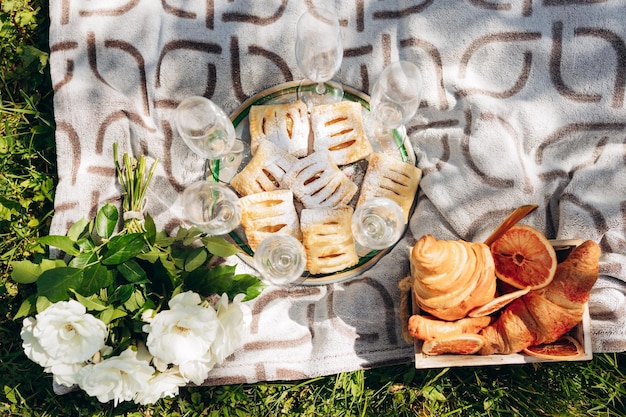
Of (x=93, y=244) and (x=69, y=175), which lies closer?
(x=93, y=244)

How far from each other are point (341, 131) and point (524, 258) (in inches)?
27.3

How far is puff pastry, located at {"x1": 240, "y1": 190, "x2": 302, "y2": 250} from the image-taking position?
1765 mm

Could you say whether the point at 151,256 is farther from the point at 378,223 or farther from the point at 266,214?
the point at 378,223

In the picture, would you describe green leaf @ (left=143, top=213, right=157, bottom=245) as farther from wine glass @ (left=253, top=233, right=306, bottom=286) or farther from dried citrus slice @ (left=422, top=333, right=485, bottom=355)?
dried citrus slice @ (left=422, top=333, right=485, bottom=355)

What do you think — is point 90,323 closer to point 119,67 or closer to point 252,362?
point 252,362

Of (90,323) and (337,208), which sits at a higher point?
(337,208)

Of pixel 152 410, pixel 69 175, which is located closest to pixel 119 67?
Result: pixel 69 175

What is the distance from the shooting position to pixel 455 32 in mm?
1854

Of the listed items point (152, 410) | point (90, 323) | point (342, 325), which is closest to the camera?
point (90, 323)

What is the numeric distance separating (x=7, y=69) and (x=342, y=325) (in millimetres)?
1631

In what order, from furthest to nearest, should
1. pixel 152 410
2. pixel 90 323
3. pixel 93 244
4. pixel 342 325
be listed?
pixel 152 410 < pixel 342 325 < pixel 93 244 < pixel 90 323

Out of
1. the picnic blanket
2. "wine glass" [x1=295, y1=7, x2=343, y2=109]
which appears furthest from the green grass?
"wine glass" [x1=295, y1=7, x2=343, y2=109]

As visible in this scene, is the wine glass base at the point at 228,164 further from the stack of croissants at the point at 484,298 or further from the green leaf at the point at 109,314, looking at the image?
the stack of croissants at the point at 484,298

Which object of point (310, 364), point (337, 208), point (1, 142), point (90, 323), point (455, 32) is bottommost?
point (310, 364)
